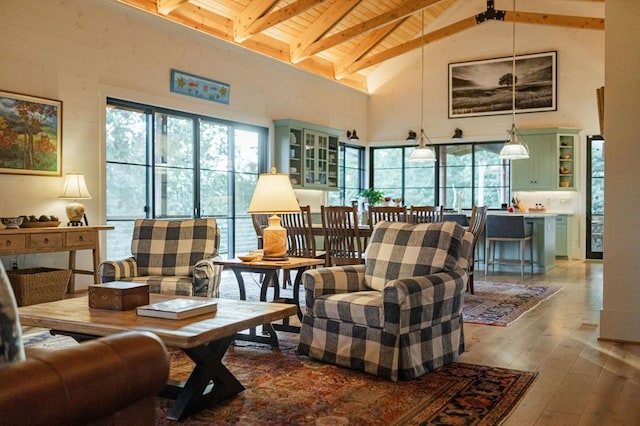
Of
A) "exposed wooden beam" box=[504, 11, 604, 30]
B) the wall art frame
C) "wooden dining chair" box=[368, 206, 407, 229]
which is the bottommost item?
"wooden dining chair" box=[368, 206, 407, 229]

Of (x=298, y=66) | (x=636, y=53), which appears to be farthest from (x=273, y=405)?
(x=298, y=66)

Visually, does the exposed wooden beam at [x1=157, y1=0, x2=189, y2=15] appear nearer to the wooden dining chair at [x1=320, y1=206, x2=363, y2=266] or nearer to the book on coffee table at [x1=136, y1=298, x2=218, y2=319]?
the wooden dining chair at [x1=320, y1=206, x2=363, y2=266]

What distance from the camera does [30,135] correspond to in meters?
5.43

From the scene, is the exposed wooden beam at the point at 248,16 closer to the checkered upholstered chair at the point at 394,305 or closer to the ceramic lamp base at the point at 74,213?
the ceramic lamp base at the point at 74,213

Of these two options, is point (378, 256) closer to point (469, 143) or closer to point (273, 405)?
point (273, 405)

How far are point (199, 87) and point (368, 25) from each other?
2969 mm

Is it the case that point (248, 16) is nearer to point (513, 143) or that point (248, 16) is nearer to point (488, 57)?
point (513, 143)

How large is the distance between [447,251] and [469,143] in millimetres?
7953

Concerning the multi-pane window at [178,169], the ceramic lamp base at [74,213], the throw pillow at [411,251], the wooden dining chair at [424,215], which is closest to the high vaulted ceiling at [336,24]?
the multi-pane window at [178,169]

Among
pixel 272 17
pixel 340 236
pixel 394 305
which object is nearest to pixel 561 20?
pixel 272 17

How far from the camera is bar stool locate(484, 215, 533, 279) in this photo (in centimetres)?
771

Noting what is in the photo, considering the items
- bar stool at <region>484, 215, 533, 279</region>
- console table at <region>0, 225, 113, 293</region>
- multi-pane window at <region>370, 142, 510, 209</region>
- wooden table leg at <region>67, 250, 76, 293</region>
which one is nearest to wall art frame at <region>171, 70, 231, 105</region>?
console table at <region>0, 225, 113, 293</region>

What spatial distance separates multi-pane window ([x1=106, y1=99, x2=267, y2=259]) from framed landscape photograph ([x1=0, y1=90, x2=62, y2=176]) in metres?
0.70

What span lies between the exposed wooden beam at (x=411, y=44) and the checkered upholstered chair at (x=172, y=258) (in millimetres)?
6999
